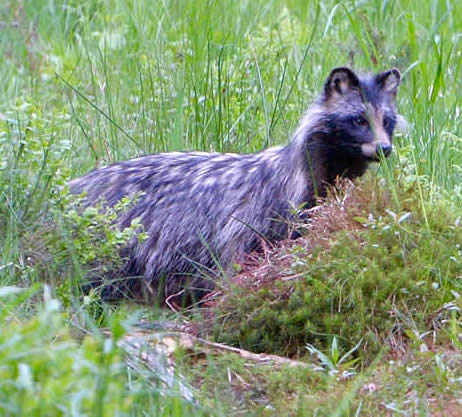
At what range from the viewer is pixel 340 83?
6.76 meters

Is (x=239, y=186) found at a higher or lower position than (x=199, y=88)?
lower

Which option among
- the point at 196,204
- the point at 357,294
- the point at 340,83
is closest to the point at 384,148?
the point at 340,83

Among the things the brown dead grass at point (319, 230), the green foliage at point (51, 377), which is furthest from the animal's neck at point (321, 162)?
the green foliage at point (51, 377)

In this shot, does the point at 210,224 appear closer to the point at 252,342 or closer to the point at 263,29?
the point at 252,342

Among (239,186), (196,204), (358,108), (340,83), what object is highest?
(340,83)

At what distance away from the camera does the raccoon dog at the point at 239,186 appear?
21.5ft

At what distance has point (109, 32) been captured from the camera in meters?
9.82

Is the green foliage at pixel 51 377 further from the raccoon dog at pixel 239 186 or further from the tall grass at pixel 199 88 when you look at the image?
the raccoon dog at pixel 239 186

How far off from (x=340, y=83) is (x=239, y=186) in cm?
96

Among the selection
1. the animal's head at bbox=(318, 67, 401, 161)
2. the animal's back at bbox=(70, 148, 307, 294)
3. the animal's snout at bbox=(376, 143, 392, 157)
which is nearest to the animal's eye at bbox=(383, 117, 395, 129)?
the animal's head at bbox=(318, 67, 401, 161)

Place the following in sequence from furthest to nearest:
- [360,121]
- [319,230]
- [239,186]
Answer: [239,186]
[360,121]
[319,230]

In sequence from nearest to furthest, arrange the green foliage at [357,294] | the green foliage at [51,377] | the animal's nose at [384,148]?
the green foliage at [51,377] < the green foliage at [357,294] < the animal's nose at [384,148]

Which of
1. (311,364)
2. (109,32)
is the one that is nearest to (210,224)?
(311,364)

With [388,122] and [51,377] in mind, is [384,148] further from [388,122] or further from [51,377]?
[51,377]
